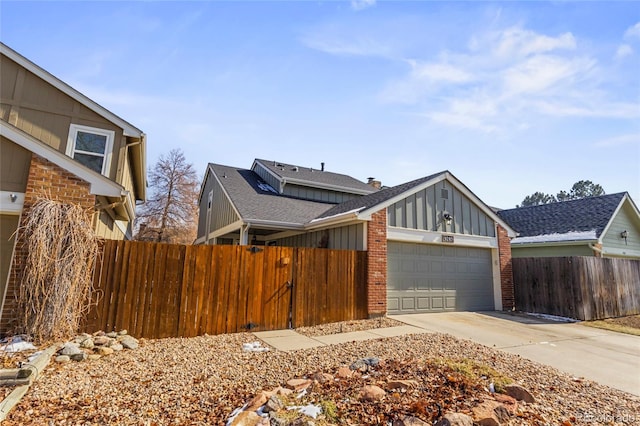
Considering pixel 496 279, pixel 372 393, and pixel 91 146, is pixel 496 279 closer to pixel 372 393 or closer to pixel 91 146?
pixel 372 393

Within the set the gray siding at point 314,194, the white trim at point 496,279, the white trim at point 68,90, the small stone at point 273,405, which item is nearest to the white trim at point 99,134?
the white trim at point 68,90

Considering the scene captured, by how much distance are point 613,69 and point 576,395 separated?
7471 mm

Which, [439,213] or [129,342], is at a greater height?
[439,213]

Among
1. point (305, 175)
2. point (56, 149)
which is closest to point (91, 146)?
point (56, 149)

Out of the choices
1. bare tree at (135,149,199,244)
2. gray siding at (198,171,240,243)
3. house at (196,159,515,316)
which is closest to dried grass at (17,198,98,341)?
house at (196,159,515,316)

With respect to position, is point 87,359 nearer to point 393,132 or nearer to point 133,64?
point 133,64

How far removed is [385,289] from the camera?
9.26 m

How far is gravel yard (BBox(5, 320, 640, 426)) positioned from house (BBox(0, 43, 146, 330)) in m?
3.20

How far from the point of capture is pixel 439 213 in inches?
420

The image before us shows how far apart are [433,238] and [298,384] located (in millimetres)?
7601

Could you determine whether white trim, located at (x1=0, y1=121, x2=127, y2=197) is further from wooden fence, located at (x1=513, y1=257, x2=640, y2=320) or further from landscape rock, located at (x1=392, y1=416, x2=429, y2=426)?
wooden fence, located at (x1=513, y1=257, x2=640, y2=320)

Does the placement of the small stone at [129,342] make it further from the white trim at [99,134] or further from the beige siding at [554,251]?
the beige siding at [554,251]

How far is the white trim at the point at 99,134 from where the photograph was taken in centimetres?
920


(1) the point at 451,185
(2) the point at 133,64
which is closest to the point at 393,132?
(1) the point at 451,185
